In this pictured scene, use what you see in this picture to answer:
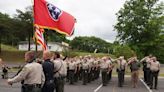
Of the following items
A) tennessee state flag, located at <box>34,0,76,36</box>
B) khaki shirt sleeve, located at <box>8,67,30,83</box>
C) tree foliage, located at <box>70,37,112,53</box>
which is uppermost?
tree foliage, located at <box>70,37,112,53</box>

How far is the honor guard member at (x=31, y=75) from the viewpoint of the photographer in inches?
426

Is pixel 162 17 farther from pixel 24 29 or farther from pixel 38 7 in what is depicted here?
pixel 38 7

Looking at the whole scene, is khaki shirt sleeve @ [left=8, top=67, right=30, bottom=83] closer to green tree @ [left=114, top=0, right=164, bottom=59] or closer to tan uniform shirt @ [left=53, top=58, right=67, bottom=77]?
tan uniform shirt @ [left=53, top=58, right=67, bottom=77]

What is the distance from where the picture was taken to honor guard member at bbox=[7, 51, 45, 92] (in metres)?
10.8

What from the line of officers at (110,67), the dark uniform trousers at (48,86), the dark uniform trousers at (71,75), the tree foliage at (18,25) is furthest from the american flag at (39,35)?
the tree foliage at (18,25)

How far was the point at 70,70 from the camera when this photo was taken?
28391 mm

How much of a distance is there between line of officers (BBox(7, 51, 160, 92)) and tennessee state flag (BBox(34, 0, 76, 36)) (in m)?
0.86

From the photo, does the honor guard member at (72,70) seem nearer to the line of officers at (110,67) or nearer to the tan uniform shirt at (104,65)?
the line of officers at (110,67)

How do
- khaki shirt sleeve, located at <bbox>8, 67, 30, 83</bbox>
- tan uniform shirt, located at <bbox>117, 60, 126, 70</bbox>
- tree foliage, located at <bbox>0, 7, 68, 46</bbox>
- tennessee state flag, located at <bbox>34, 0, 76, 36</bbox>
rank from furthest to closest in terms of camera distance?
tree foliage, located at <bbox>0, 7, 68, 46</bbox>
tan uniform shirt, located at <bbox>117, 60, 126, 70</bbox>
tennessee state flag, located at <bbox>34, 0, 76, 36</bbox>
khaki shirt sleeve, located at <bbox>8, 67, 30, 83</bbox>

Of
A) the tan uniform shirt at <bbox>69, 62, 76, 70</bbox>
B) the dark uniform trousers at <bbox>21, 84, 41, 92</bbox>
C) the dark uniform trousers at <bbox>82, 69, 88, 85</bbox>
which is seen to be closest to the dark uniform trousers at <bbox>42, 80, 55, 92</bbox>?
the dark uniform trousers at <bbox>21, 84, 41, 92</bbox>

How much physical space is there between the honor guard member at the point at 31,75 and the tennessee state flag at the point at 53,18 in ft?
10.3

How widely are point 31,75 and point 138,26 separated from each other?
46.1 meters

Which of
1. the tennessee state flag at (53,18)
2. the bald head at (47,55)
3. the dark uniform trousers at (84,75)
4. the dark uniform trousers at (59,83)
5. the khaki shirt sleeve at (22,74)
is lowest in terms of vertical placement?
the dark uniform trousers at (84,75)

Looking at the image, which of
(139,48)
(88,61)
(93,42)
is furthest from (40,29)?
(93,42)
